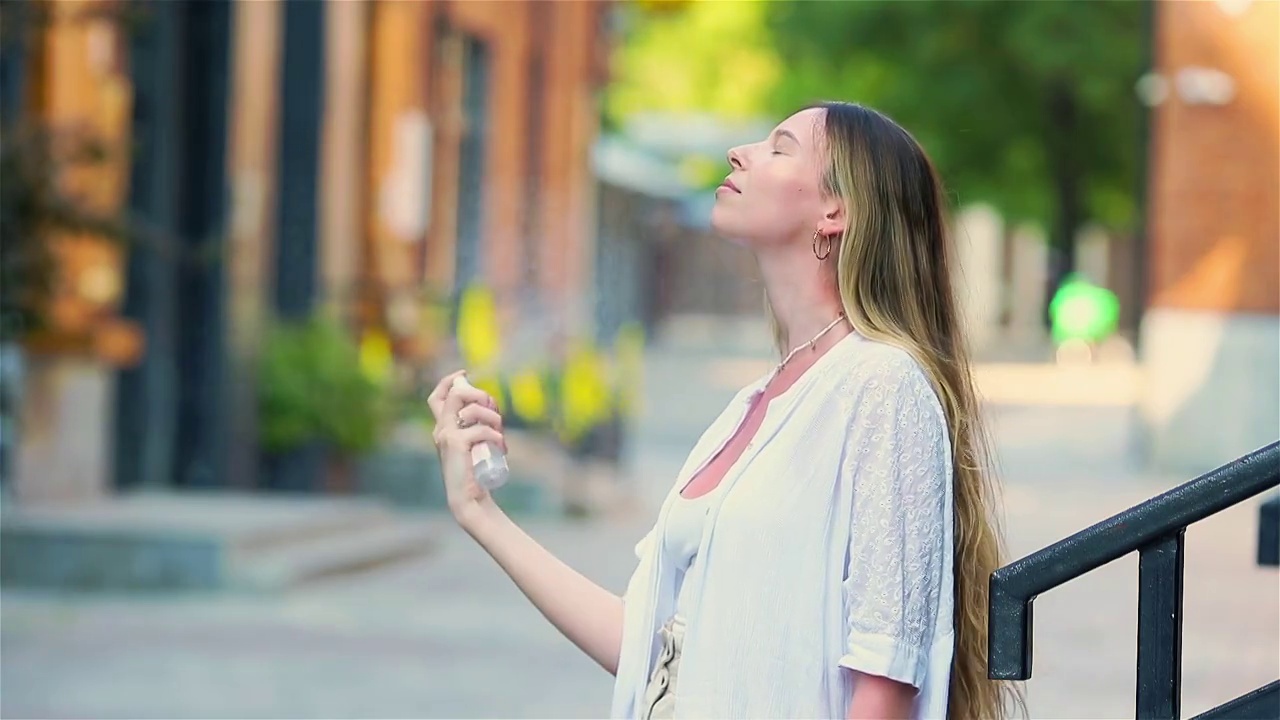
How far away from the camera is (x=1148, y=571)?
234cm

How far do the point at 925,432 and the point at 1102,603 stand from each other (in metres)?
7.52

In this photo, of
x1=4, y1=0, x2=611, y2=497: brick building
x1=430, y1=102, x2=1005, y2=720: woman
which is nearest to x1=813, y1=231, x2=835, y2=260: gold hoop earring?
x1=430, y1=102, x2=1005, y2=720: woman

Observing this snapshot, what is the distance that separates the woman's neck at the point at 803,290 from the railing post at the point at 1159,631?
0.57 metres

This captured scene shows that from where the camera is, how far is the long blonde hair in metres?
2.68

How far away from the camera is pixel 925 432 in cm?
256

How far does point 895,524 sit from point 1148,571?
320 mm

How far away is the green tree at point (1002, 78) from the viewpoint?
3241 centimetres

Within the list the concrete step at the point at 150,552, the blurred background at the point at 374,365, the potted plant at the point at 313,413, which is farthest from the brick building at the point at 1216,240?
the concrete step at the point at 150,552

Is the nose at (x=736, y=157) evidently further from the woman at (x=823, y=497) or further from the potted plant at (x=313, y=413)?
the potted plant at (x=313, y=413)

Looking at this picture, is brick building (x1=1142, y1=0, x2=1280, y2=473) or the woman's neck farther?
brick building (x1=1142, y1=0, x2=1280, y2=473)

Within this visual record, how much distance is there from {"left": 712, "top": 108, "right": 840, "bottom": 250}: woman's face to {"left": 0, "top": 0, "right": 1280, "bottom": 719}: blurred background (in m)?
0.58

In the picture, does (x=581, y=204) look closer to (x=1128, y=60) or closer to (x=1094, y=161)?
(x=1128, y=60)

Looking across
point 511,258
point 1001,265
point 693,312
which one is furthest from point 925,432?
point 1001,265

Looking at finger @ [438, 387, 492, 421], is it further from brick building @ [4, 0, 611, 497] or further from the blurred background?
brick building @ [4, 0, 611, 497]
